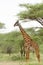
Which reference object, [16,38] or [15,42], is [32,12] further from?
[15,42]

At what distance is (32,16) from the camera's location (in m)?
12.8

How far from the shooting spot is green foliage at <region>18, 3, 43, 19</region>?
495 inches

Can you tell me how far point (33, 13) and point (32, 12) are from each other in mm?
189

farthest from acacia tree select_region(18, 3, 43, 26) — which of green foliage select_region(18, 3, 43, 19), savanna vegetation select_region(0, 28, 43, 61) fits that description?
savanna vegetation select_region(0, 28, 43, 61)

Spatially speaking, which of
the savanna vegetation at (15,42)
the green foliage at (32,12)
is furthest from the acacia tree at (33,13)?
the savanna vegetation at (15,42)

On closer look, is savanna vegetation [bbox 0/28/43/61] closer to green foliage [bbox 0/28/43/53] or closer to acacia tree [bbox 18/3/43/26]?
green foliage [bbox 0/28/43/53]

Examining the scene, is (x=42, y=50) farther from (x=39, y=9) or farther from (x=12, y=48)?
(x=39, y=9)

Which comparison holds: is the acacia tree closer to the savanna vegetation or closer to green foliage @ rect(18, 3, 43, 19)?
green foliage @ rect(18, 3, 43, 19)

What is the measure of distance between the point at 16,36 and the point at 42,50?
179 centimetres

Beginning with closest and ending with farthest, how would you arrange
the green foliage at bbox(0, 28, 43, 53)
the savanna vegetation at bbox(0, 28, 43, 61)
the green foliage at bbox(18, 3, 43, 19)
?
the green foliage at bbox(18, 3, 43, 19)
the green foliage at bbox(0, 28, 43, 53)
the savanna vegetation at bbox(0, 28, 43, 61)

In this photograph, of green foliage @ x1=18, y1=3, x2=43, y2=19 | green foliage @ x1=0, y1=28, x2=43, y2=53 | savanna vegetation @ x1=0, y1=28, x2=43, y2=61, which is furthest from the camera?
savanna vegetation @ x1=0, y1=28, x2=43, y2=61

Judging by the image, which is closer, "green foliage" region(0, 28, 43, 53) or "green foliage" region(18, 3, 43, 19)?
"green foliage" region(18, 3, 43, 19)

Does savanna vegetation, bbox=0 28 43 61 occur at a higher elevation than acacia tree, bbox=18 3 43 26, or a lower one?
lower

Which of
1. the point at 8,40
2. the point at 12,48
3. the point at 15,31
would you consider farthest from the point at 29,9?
the point at 12,48
